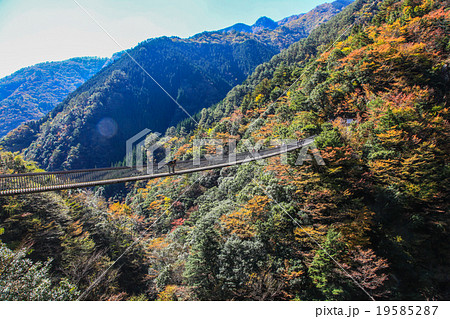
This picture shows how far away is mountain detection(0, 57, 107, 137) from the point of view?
3125 inches

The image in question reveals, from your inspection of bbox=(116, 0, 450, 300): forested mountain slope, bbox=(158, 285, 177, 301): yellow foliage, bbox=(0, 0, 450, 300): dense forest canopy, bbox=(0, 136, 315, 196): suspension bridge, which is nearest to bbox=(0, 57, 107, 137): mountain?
bbox=(0, 0, 450, 300): dense forest canopy

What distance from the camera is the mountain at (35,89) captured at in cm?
7938

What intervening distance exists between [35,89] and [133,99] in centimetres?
7508

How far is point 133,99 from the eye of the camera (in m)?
75.1

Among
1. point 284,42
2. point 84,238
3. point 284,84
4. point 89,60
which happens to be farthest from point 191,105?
point 89,60

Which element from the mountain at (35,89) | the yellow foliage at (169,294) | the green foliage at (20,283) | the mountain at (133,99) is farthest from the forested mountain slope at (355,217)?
the mountain at (35,89)

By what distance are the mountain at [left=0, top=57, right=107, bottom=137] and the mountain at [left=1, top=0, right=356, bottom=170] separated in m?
36.2

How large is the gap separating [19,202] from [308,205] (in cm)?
1326

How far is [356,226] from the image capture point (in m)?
7.61

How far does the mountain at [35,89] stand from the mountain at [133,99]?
36187 mm

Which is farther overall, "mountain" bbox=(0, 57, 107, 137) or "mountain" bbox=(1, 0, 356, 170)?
"mountain" bbox=(0, 57, 107, 137)
